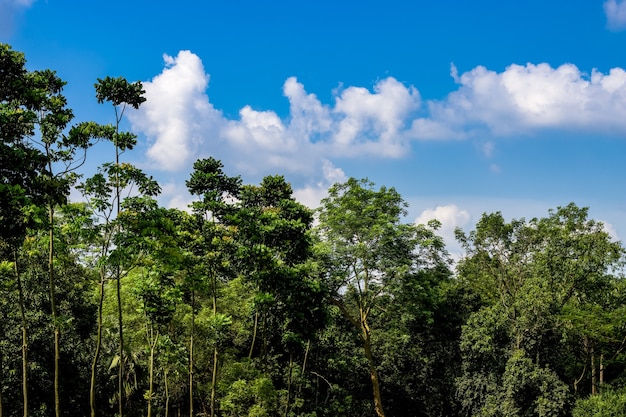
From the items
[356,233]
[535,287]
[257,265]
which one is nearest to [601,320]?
[535,287]

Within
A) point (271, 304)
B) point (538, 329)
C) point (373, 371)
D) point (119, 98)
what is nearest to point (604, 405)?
point (538, 329)

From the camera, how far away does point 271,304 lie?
17984 mm

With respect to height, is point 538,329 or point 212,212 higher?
point 212,212

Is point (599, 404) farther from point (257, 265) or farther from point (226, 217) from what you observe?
point (226, 217)

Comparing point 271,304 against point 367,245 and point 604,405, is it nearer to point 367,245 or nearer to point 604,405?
point 367,245

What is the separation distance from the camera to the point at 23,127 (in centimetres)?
1140

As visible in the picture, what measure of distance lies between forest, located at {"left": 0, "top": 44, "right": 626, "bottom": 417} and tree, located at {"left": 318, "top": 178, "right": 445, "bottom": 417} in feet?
0.27

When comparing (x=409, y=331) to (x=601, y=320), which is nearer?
(x=601, y=320)

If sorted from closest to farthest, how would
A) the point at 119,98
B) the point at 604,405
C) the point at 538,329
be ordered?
the point at 119,98, the point at 604,405, the point at 538,329

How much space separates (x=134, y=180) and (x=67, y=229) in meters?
2.20

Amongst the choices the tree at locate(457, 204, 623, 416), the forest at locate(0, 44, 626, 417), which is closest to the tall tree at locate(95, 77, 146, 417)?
the forest at locate(0, 44, 626, 417)

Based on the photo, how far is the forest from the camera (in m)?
13.3

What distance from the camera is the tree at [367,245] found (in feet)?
75.5

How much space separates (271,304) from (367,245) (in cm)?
680
